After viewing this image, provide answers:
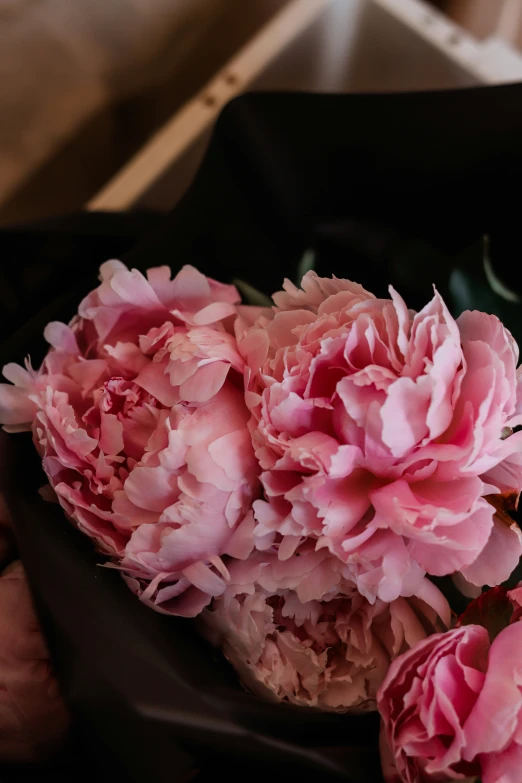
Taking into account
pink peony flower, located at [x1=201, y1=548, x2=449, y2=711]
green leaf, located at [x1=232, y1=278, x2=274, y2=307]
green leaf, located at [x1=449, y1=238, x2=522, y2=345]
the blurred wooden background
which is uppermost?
the blurred wooden background

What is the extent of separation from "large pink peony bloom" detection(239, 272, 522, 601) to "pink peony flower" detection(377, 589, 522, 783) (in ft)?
0.06

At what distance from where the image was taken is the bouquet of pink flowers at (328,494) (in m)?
0.19

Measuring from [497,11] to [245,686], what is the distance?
2.48ft

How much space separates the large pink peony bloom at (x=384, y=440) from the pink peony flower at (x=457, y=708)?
0.02 m

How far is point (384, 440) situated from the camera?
184 mm

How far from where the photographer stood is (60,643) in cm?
23

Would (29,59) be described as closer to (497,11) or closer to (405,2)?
(405,2)

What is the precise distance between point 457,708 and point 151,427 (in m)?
0.12

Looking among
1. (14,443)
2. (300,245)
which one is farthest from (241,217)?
(14,443)

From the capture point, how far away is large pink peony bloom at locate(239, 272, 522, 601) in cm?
19

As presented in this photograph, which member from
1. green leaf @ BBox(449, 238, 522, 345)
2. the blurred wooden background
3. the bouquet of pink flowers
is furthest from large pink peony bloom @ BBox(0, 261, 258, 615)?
the blurred wooden background

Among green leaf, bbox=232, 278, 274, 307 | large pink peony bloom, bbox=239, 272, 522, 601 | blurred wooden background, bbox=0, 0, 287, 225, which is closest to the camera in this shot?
large pink peony bloom, bbox=239, 272, 522, 601

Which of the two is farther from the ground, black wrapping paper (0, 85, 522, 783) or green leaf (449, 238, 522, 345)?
black wrapping paper (0, 85, 522, 783)

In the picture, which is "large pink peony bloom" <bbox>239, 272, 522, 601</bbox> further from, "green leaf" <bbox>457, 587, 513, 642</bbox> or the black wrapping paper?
the black wrapping paper
